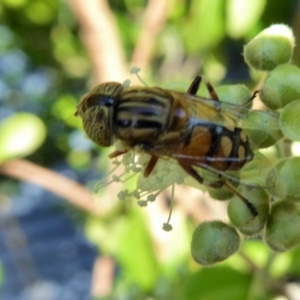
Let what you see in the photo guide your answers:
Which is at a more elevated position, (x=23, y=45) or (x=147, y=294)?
(x=23, y=45)

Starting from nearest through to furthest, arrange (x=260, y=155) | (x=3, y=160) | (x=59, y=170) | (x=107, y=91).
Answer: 1. (x=260, y=155)
2. (x=107, y=91)
3. (x=3, y=160)
4. (x=59, y=170)

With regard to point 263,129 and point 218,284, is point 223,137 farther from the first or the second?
point 218,284

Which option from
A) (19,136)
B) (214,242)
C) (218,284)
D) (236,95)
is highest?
(236,95)

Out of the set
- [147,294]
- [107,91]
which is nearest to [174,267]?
[147,294]

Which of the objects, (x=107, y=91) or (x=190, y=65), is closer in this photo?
(x=107, y=91)

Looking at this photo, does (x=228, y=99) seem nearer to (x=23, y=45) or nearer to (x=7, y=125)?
(x=7, y=125)

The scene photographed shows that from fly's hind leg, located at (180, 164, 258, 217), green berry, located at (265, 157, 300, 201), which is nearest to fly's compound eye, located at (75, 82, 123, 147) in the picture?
fly's hind leg, located at (180, 164, 258, 217)

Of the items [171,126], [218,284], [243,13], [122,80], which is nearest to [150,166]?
[171,126]

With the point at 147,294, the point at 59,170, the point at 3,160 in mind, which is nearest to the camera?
the point at 147,294
